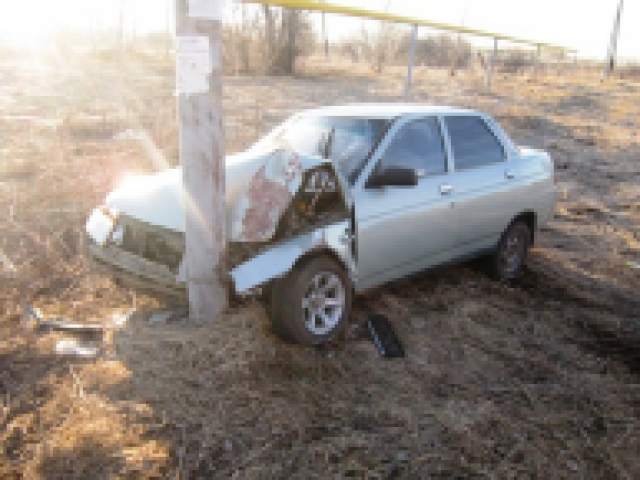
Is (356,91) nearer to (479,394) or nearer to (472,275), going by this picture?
(472,275)

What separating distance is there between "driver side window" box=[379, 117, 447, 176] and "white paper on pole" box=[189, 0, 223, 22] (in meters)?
1.60

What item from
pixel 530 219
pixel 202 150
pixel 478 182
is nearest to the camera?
pixel 202 150

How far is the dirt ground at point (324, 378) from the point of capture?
109 inches

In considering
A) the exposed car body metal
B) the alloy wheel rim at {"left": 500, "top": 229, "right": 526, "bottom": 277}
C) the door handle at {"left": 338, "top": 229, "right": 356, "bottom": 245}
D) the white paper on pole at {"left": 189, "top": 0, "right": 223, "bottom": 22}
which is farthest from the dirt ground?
the white paper on pole at {"left": 189, "top": 0, "right": 223, "bottom": 22}

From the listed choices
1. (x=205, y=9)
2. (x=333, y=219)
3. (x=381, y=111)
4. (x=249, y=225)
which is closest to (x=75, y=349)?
(x=249, y=225)

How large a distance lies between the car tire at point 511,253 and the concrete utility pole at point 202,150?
113 inches

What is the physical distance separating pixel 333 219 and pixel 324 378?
3.47 ft

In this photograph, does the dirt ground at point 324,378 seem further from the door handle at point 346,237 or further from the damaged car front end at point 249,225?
the door handle at point 346,237

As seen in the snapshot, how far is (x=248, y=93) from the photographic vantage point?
14.6 m

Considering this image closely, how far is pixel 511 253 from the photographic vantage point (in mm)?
5504

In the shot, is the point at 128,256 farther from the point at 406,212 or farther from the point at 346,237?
the point at 406,212

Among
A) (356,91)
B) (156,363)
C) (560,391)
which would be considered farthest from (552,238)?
(356,91)

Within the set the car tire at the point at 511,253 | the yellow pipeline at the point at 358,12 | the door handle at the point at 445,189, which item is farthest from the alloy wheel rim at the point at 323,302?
the yellow pipeline at the point at 358,12

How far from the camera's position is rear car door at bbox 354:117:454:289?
4.00 metres
